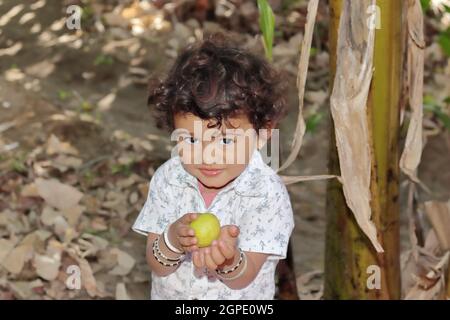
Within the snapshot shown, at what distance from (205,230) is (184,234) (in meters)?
0.04

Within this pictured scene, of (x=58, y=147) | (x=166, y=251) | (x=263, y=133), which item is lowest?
(x=166, y=251)

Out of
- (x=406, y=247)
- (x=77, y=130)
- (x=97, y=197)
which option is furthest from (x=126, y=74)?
(x=406, y=247)

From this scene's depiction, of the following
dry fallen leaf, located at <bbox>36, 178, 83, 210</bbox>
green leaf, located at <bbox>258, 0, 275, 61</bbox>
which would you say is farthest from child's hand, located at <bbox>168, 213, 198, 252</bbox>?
dry fallen leaf, located at <bbox>36, 178, 83, 210</bbox>

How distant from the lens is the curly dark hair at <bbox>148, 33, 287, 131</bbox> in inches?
65.2

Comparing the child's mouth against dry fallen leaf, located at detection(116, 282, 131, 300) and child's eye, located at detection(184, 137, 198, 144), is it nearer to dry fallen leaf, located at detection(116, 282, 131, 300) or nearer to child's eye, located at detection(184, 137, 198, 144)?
child's eye, located at detection(184, 137, 198, 144)

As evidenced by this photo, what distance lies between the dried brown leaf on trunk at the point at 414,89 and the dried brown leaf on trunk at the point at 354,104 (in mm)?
144

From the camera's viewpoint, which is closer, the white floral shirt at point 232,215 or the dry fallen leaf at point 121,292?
the white floral shirt at point 232,215

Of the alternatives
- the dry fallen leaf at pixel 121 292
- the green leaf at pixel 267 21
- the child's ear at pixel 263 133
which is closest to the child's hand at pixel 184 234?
the child's ear at pixel 263 133

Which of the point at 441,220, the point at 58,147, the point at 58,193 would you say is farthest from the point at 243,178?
the point at 58,147

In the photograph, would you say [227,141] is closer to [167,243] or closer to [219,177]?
[219,177]

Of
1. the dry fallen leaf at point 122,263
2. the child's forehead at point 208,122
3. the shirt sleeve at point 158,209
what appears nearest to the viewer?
the child's forehead at point 208,122

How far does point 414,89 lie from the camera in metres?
2.04

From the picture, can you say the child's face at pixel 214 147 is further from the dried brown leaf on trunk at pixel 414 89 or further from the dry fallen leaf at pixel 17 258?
the dry fallen leaf at pixel 17 258

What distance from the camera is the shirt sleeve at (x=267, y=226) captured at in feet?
5.59
